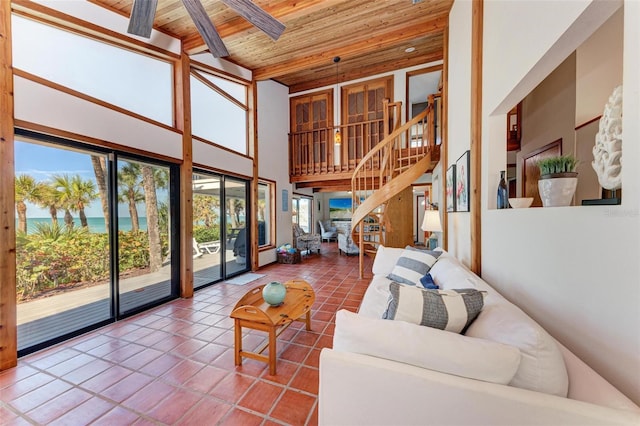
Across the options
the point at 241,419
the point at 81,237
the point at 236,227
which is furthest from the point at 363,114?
the point at 241,419

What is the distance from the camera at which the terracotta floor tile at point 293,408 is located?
4.98 feet

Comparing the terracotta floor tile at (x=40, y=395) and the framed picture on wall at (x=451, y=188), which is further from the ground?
the framed picture on wall at (x=451, y=188)

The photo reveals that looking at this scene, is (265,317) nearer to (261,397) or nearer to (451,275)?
(261,397)

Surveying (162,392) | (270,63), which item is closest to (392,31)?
(270,63)

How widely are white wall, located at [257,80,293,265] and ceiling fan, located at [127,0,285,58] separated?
10.7 ft

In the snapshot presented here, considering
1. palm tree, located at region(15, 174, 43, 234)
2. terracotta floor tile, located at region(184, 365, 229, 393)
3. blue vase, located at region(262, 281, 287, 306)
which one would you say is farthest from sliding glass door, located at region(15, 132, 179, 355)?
blue vase, located at region(262, 281, 287, 306)

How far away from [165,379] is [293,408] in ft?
3.53

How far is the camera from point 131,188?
3068mm

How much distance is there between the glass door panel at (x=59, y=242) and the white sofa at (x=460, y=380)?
3.03 m

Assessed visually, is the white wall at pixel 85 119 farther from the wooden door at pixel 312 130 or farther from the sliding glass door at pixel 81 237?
the wooden door at pixel 312 130

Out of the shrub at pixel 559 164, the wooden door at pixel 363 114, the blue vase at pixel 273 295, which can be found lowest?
the blue vase at pixel 273 295

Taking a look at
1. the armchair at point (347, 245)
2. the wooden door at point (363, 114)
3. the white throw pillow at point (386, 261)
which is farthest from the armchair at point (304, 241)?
the white throw pillow at point (386, 261)

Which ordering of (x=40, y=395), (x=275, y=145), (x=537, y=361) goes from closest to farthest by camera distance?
(x=537, y=361), (x=40, y=395), (x=275, y=145)

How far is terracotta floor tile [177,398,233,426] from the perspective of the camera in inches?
59.5
